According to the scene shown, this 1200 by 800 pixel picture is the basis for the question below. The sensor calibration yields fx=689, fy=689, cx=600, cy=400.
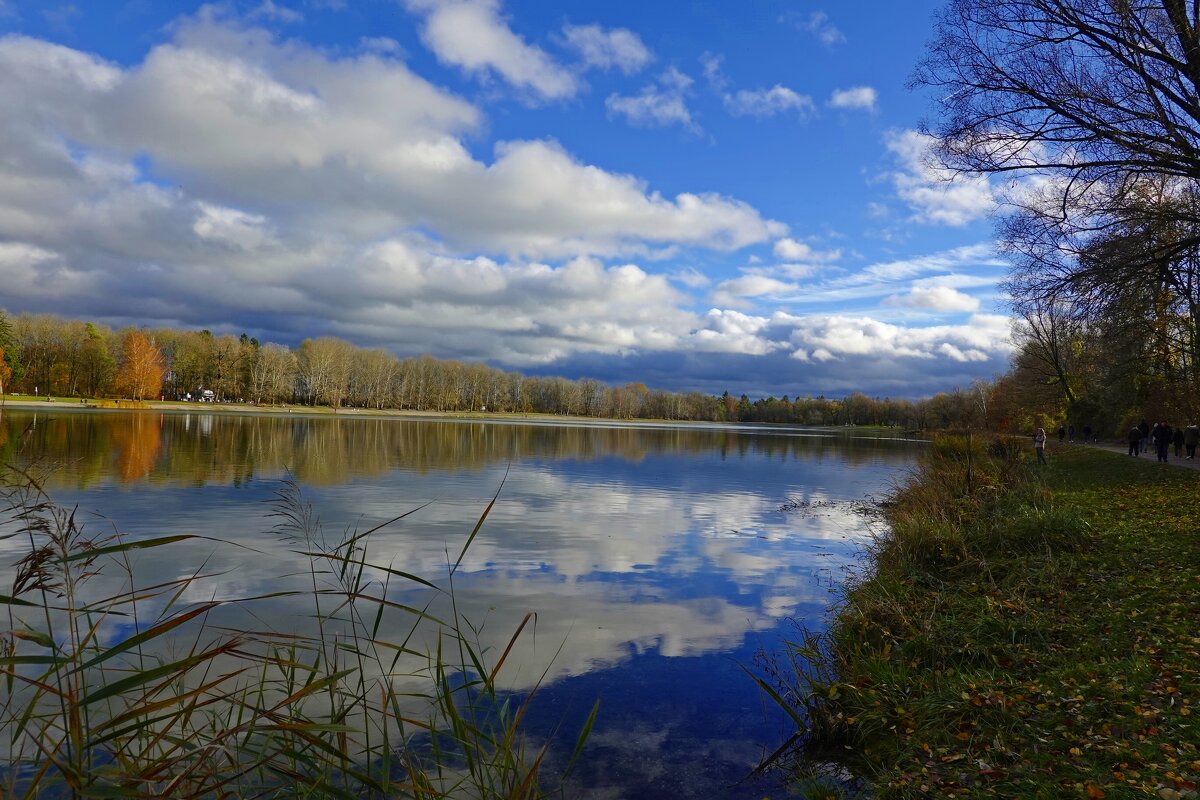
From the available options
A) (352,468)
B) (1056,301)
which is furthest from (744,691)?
(352,468)

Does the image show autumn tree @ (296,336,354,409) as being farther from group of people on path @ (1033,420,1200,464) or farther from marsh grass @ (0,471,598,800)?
marsh grass @ (0,471,598,800)

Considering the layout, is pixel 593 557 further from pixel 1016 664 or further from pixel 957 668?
pixel 1016 664

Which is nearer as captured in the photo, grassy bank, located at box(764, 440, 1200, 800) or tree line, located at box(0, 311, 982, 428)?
grassy bank, located at box(764, 440, 1200, 800)

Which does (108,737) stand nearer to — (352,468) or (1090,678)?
(1090,678)

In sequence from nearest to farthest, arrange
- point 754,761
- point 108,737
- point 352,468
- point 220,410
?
1. point 108,737
2. point 754,761
3. point 352,468
4. point 220,410

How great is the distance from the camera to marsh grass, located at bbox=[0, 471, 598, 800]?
8.42ft

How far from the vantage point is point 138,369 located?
9388cm

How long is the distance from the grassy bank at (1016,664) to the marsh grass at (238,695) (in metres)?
3.03

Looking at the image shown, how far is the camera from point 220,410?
3846 inches

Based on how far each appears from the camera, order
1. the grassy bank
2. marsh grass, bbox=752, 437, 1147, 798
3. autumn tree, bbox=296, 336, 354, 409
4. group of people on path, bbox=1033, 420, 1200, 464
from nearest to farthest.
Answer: the grassy bank → marsh grass, bbox=752, 437, 1147, 798 → group of people on path, bbox=1033, 420, 1200, 464 → autumn tree, bbox=296, 336, 354, 409

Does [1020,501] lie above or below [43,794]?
above

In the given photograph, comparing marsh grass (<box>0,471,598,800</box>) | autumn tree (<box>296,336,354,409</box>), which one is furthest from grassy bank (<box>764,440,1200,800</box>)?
autumn tree (<box>296,336,354,409</box>)

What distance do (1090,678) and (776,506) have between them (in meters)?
16.3

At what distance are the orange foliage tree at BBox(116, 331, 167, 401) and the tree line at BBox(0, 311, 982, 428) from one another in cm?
17
